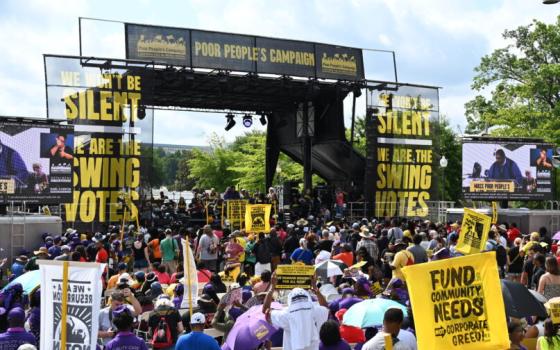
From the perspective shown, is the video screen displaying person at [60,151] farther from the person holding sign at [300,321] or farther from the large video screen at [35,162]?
the person holding sign at [300,321]

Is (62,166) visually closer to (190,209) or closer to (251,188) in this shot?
(190,209)

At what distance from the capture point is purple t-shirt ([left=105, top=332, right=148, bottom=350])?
661cm

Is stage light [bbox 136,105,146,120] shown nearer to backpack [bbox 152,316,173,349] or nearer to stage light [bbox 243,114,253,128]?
stage light [bbox 243,114,253,128]

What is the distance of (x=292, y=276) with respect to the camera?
26.0ft

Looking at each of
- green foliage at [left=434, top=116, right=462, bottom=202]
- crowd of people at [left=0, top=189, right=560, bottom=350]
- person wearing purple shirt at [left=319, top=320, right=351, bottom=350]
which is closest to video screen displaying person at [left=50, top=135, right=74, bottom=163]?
crowd of people at [left=0, top=189, right=560, bottom=350]

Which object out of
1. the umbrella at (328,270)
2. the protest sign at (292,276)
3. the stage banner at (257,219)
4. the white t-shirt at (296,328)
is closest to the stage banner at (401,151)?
the stage banner at (257,219)

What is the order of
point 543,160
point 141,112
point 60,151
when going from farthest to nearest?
point 543,160 < point 141,112 < point 60,151

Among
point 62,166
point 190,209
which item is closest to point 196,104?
point 190,209

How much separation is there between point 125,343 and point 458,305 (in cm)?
271

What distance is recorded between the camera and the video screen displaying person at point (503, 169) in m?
27.8

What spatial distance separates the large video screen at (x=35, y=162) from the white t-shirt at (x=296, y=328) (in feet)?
51.9

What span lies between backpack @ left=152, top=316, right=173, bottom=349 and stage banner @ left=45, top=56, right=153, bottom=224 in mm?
15255

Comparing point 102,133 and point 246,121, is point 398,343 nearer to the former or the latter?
point 102,133

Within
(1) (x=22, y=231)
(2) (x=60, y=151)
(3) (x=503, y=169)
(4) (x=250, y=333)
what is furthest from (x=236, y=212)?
(4) (x=250, y=333)
